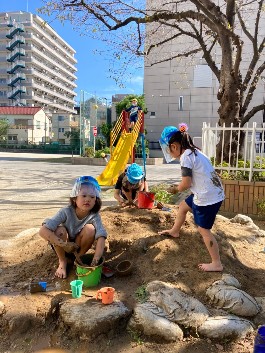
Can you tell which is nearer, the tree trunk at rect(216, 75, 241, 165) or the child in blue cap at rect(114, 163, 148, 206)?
the child in blue cap at rect(114, 163, 148, 206)

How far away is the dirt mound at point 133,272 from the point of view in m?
2.28

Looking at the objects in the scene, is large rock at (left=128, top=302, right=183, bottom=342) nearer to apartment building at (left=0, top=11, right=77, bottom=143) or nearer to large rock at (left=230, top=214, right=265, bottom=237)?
large rock at (left=230, top=214, right=265, bottom=237)

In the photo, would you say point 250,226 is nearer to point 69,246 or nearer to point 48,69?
point 69,246

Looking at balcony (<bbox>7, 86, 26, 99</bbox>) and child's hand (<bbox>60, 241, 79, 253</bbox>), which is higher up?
balcony (<bbox>7, 86, 26, 99</bbox>)

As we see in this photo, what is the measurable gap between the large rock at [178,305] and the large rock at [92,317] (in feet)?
0.85

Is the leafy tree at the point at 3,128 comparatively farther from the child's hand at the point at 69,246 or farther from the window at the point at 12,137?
the child's hand at the point at 69,246

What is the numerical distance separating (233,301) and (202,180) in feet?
3.22

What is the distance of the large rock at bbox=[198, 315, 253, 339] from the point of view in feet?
7.62

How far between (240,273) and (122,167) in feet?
18.1

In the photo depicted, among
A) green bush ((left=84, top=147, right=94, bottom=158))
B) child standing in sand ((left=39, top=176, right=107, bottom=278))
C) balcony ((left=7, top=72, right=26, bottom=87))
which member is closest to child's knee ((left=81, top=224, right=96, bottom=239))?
child standing in sand ((left=39, top=176, right=107, bottom=278))

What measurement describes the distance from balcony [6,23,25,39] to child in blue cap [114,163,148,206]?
2989 inches

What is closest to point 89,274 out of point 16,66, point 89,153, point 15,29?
point 89,153

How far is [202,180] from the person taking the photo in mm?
2936

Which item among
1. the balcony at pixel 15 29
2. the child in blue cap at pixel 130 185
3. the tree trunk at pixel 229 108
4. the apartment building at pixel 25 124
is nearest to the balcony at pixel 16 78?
the balcony at pixel 15 29
